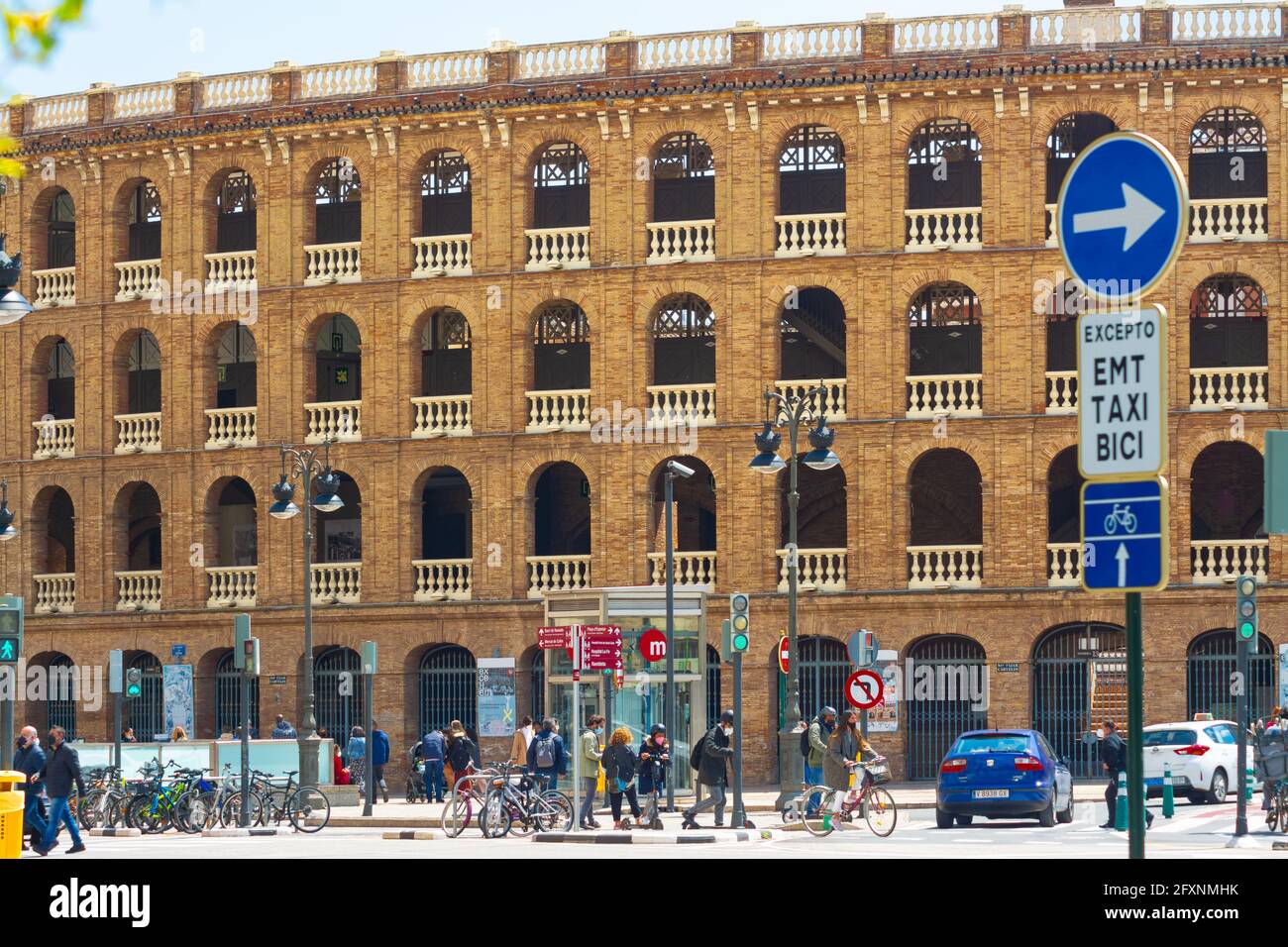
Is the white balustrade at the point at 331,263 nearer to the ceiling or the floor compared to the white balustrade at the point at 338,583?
nearer to the ceiling

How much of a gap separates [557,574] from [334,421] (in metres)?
6.14

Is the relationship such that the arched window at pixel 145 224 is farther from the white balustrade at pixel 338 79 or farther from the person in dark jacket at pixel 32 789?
the person in dark jacket at pixel 32 789

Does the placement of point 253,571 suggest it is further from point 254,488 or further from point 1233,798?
point 1233,798

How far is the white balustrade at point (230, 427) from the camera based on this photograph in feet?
164

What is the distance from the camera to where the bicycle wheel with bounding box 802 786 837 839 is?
1192 inches

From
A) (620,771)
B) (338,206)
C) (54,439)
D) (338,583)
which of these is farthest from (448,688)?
(620,771)

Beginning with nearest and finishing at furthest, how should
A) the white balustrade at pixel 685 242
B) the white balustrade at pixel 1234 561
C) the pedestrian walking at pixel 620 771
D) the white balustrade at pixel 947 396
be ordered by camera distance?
the pedestrian walking at pixel 620 771 < the white balustrade at pixel 1234 561 < the white balustrade at pixel 947 396 < the white balustrade at pixel 685 242

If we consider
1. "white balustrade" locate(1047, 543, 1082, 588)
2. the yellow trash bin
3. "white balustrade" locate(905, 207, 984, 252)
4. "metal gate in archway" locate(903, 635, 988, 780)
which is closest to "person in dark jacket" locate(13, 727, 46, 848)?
the yellow trash bin

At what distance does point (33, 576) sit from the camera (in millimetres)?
51812

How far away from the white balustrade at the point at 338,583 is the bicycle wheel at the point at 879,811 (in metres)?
21.2

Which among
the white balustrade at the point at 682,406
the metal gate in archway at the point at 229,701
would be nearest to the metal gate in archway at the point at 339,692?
the metal gate in archway at the point at 229,701

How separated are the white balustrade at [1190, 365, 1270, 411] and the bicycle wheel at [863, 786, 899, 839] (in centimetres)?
1787
